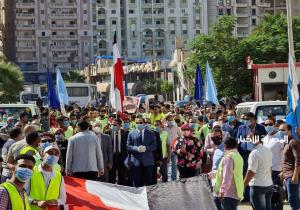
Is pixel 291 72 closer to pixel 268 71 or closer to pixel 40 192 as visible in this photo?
pixel 40 192

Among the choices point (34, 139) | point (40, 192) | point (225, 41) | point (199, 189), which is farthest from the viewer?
point (225, 41)

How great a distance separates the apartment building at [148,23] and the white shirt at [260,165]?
132898 millimetres

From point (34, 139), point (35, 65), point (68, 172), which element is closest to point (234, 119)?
point (68, 172)

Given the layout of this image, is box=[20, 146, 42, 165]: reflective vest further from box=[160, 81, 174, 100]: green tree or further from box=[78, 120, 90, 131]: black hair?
box=[160, 81, 174, 100]: green tree

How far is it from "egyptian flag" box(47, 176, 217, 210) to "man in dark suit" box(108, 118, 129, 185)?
21.7 ft

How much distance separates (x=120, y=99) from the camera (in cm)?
1928

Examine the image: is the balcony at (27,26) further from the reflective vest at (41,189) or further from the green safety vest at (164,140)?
the reflective vest at (41,189)

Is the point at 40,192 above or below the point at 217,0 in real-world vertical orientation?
below

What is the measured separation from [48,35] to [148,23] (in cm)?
1888

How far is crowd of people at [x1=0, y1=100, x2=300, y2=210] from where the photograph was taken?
390 inches

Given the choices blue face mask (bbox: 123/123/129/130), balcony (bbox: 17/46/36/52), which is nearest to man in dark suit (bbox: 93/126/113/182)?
blue face mask (bbox: 123/123/129/130)

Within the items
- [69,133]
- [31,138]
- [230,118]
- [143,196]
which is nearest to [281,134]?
[230,118]

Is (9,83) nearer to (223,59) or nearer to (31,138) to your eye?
(223,59)

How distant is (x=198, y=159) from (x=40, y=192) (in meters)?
7.17
